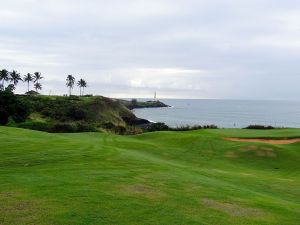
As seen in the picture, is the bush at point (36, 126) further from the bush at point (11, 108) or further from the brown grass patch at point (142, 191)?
the brown grass patch at point (142, 191)

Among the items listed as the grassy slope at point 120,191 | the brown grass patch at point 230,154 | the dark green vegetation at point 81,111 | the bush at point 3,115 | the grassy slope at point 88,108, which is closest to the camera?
A: the grassy slope at point 120,191

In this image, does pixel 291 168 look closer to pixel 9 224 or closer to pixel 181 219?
pixel 181 219

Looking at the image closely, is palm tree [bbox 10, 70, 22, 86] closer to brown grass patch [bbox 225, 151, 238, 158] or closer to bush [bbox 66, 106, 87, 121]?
bush [bbox 66, 106, 87, 121]

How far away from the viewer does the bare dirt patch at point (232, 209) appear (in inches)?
610

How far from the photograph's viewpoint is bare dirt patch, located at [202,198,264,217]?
15.5 meters

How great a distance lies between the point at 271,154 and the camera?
1452 inches

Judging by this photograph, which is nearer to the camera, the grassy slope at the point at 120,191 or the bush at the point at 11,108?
the grassy slope at the point at 120,191

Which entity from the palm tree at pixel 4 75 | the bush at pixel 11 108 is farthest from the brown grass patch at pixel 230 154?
the palm tree at pixel 4 75

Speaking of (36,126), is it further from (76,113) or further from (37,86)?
(37,86)

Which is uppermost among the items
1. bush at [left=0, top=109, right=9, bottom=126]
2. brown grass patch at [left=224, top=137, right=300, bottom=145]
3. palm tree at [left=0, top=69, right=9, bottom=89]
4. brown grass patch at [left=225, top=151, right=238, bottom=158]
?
palm tree at [left=0, top=69, right=9, bottom=89]

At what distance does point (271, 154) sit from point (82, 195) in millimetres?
25059

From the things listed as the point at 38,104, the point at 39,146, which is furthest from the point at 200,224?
the point at 38,104

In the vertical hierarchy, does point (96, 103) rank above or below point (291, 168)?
above

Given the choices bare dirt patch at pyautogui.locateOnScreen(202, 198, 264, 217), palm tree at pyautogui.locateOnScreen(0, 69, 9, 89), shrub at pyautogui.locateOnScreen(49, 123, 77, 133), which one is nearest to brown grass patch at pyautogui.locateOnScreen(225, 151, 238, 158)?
bare dirt patch at pyautogui.locateOnScreen(202, 198, 264, 217)
